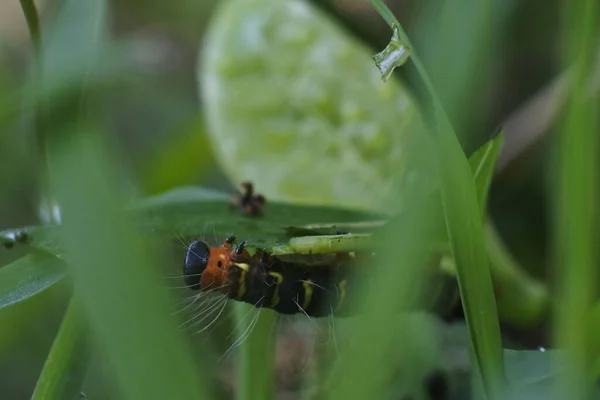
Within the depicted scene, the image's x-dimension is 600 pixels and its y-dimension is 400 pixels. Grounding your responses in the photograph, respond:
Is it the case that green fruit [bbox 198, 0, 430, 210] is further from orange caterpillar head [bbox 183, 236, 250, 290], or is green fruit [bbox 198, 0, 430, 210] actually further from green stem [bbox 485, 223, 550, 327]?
orange caterpillar head [bbox 183, 236, 250, 290]

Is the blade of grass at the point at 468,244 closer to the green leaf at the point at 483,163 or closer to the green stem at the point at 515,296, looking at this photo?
the green leaf at the point at 483,163

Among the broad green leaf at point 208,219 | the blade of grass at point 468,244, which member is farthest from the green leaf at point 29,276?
the blade of grass at point 468,244

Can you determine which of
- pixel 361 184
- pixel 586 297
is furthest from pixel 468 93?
pixel 361 184

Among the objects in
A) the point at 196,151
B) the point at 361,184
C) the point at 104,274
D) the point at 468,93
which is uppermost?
the point at 196,151

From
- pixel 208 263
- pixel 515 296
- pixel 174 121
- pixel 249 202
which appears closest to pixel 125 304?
pixel 208 263

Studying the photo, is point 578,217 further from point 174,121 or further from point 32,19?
point 174,121

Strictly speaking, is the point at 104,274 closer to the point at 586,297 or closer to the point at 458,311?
the point at 586,297
